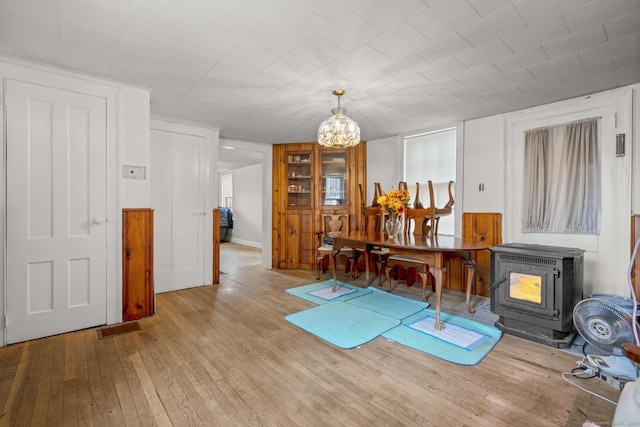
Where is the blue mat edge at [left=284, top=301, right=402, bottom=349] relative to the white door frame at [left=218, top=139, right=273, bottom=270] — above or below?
below

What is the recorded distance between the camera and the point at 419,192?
4551 mm

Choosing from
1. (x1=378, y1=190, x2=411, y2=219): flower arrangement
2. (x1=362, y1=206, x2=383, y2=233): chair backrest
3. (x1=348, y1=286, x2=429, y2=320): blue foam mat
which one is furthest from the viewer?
(x1=362, y1=206, x2=383, y2=233): chair backrest

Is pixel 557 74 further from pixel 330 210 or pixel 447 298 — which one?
pixel 330 210

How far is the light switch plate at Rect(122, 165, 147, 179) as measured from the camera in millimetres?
2836

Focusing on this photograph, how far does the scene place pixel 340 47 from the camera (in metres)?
2.12

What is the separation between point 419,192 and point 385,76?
7.77 ft

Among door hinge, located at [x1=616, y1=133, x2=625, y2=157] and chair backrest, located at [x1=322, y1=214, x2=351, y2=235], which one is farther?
chair backrest, located at [x1=322, y1=214, x2=351, y2=235]

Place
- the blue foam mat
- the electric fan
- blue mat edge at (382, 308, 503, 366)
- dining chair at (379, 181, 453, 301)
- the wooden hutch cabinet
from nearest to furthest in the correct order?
1. the electric fan
2. blue mat edge at (382, 308, 503, 366)
3. the blue foam mat
4. dining chair at (379, 181, 453, 301)
5. the wooden hutch cabinet

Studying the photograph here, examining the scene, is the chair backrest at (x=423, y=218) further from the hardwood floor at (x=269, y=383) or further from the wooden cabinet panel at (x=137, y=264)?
the wooden cabinet panel at (x=137, y=264)

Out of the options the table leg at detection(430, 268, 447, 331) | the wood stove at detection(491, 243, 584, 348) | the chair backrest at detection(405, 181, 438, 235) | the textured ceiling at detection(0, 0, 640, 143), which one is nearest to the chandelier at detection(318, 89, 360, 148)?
the textured ceiling at detection(0, 0, 640, 143)

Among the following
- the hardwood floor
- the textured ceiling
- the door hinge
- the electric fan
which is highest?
the textured ceiling

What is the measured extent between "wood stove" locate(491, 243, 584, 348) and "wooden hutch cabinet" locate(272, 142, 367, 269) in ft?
9.37

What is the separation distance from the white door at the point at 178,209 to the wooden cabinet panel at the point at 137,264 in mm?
895

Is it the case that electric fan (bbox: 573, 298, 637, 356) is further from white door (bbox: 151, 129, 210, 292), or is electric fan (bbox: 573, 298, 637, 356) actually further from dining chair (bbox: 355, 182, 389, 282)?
white door (bbox: 151, 129, 210, 292)
